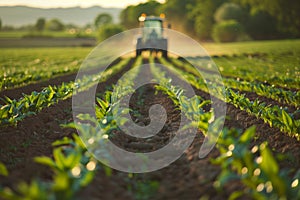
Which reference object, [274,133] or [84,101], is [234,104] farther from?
[84,101]

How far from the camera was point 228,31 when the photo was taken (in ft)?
175

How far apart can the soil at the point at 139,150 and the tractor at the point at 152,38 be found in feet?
58.0

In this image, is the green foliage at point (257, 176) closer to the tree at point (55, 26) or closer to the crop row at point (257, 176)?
the crop row at point (257, 176)

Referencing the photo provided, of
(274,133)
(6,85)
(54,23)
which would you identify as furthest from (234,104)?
(54,23)

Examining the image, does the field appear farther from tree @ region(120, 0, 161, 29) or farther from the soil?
Answer: tree @ region(120, 0, 161, 29)

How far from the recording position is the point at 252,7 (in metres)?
58.4

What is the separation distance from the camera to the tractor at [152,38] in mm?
25781

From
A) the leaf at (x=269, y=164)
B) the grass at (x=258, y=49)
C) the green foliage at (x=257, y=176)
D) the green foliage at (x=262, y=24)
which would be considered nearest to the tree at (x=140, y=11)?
the green foliage at (x=262, y=24)

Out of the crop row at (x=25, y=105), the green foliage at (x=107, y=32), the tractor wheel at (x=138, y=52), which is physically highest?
the crop row at (x=25, y=105)

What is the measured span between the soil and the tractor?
17.7 meters

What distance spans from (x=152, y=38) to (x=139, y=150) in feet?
68.5

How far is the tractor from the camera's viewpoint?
25.8 metres

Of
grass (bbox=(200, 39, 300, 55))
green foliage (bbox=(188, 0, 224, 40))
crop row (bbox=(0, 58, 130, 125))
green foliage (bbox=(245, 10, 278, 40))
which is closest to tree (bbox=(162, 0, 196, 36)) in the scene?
green foliage (bbox=(188, 0, 224, 40))

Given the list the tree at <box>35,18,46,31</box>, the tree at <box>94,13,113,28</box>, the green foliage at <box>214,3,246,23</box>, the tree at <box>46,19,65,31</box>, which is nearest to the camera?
the green foliage at <box>214,3,246,23</box>
